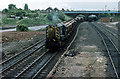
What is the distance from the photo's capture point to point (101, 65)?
45.0 feet

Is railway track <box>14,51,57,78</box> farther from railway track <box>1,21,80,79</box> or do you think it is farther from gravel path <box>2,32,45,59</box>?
gravel path <box>2,32,45,59</box>

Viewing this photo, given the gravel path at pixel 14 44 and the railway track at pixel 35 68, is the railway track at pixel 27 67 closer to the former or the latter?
the railway track at pixel 35 68

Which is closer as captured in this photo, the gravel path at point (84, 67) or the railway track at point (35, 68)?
the gravel path at point (84, 67)

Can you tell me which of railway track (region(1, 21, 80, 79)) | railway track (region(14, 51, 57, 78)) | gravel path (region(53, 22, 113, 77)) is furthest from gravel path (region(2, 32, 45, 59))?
gravel path (region(53, 22, 113, 77))

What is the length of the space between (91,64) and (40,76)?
16.7 feet

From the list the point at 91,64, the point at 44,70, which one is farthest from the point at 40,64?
the point at 91,64

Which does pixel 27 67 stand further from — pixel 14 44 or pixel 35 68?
pixel 14 44

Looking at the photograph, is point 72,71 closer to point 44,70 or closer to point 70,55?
point 44,70

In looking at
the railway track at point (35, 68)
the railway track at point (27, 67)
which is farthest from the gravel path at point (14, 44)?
the railway track at point (35, 68)

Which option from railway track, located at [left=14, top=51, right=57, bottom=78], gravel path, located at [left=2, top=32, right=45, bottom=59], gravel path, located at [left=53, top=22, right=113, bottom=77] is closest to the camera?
gravel path, located at [left=53, top=22, right=113, bottom=77]

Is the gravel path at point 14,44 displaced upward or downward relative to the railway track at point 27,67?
upward

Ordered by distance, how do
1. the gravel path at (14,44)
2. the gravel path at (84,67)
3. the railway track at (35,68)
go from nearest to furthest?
the gravel path at (84,67) → the railway track at (35,68) → the gravel path at (14,44)

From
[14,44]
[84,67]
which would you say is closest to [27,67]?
[84,67]

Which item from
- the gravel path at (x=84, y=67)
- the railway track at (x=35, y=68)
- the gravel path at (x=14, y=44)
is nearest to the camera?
the gravel path at (x=84, y=67)
